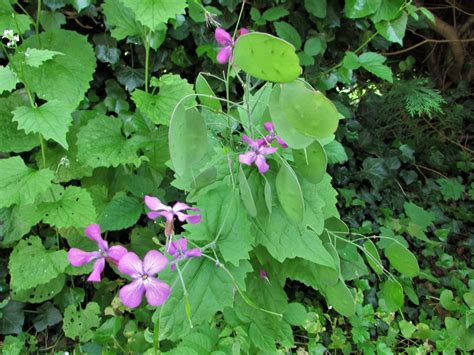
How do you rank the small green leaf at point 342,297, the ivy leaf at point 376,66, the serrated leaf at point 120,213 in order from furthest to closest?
the ivy leaf at point 376,66
the serrated leaf at point 120,213
the small green leaf at point 342,297

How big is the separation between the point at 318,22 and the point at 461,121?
1166 millimetres

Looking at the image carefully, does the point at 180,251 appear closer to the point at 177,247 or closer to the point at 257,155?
the point at 177,247

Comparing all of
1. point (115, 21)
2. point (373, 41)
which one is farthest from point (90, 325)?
point (373, 41)

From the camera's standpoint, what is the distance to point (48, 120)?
1.06m

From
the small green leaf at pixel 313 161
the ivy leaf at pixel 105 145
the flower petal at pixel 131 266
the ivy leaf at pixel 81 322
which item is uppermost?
the small green leaf at pixel 313 161

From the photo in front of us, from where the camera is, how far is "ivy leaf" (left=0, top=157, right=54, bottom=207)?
3.58 ft

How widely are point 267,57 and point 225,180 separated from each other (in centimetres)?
45

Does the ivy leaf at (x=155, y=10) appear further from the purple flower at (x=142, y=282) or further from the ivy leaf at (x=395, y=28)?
the ivy leaf at (x=395, y=28)

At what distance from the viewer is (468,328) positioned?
1471 mm

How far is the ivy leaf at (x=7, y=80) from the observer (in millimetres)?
1031

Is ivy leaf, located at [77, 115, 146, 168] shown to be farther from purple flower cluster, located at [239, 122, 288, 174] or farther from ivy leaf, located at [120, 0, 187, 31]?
purple flower cluster, located at [239, 122, 288, 174]

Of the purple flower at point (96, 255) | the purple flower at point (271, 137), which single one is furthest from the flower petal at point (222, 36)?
the purple flower at point (96, 255)

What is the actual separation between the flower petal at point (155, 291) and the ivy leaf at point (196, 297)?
246mm

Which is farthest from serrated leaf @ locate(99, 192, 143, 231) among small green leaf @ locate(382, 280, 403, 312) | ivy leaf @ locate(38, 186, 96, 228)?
small green leaf @ locate(382, 280, 403, 312)
